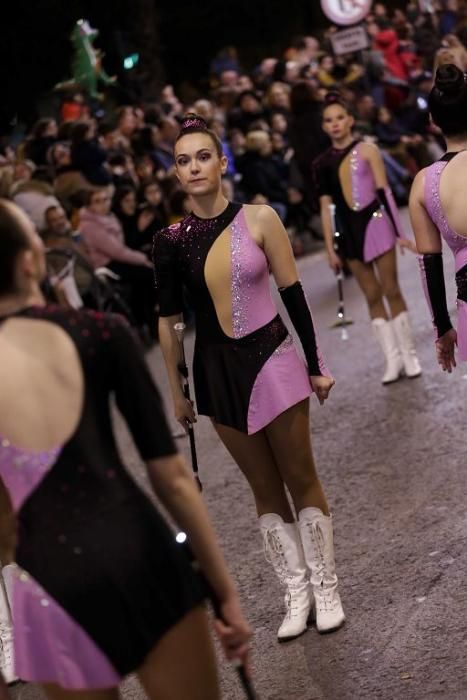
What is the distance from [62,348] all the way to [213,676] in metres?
0.82

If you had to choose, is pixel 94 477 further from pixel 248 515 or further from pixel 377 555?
pixel 248 515

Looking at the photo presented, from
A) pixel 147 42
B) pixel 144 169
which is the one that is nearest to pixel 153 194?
pixel 144 169

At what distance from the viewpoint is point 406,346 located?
9484mm

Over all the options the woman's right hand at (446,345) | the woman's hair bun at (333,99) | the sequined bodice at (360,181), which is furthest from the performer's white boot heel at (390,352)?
the woman's right hand at (446,345)

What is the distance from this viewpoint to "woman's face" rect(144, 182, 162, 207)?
14500 millimetres

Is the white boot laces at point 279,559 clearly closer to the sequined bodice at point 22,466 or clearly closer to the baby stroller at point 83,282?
the sequined bodice at point 22,466

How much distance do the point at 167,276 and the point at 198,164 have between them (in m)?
0.45

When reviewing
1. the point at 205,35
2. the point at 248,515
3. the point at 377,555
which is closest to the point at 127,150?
the point at 248,515

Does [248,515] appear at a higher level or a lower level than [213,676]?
lower

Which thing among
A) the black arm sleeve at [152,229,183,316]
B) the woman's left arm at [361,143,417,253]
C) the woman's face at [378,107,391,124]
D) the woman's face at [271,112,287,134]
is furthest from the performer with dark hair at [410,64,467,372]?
the woman's face at [378,107,391,124]

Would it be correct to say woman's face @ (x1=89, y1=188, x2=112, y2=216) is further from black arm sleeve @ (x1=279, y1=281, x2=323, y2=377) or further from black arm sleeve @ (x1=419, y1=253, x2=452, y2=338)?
black arm sleeve @ (x1=279, y1=281, x2=323, y2=377)

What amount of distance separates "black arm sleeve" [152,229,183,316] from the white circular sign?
51.9 feet

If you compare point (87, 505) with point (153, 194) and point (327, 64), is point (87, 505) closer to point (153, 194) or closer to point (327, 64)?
point (153, 194)

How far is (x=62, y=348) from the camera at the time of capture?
9.96 ft
